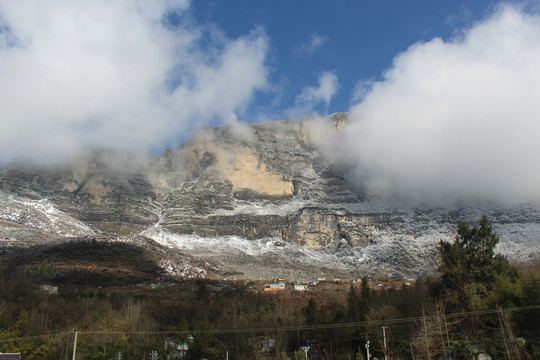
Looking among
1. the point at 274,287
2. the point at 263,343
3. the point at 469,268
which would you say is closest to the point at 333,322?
the point at 263,343

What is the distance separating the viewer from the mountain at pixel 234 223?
134m

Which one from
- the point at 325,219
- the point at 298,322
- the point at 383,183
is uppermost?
the point at 383,183

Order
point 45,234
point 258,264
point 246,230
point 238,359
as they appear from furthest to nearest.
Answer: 1. point 246,230
2. point 258,264
3. point 45,234
4. point 238,359

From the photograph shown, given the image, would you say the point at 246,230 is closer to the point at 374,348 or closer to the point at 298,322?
the point at 298,322

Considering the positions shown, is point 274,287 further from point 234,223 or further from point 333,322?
point 234,223

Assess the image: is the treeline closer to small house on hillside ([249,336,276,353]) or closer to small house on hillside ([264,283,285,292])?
small house on hillside ([249,336,276,353])

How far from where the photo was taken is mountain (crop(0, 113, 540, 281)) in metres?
134

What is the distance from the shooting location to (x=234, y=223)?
180250 millimetres

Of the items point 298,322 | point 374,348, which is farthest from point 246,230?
point 374,348

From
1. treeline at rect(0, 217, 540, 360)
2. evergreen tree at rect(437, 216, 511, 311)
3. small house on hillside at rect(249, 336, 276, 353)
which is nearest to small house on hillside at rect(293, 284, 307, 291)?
treeline at rect(0, 217, 540, 360)

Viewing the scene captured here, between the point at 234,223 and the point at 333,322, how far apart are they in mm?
126183

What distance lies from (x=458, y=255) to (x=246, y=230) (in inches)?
5381

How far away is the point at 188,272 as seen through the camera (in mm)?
119125

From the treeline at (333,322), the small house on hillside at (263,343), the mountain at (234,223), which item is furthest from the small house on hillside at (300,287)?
the small house on hillside at (263,343)
